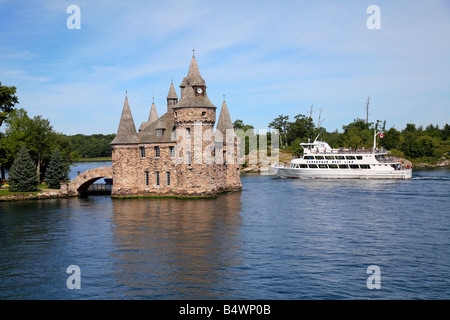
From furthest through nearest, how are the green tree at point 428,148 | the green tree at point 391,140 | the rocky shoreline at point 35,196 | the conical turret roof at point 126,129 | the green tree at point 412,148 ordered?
1. the green tree at point 391,140
2. the green tree at point 428,148
3. the green tree at point 412,148
4. the rocky shoreline at point 35,196
5. the conical turret roof at point 126,129

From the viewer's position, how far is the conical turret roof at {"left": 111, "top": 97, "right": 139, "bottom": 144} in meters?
59.1

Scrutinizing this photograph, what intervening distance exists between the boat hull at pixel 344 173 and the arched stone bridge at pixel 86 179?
1868 inches

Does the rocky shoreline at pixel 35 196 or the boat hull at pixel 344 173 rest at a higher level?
the boat hull at pixel 344 173

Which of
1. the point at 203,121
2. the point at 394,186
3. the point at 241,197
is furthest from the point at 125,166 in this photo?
the point at 394,186

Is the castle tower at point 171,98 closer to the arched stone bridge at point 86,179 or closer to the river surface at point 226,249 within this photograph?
the arched stone bridge at point 86,179

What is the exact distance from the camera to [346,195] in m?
63.3

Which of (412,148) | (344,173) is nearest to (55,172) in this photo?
(344,173)

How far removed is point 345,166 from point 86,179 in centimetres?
5656

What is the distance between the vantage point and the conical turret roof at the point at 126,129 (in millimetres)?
59062

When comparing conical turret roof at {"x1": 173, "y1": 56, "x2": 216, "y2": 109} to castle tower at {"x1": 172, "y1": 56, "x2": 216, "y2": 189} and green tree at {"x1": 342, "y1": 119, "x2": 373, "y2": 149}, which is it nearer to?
castle tower at {"x1": 172, "y1": 56, "x2": 216, "y2": 189}

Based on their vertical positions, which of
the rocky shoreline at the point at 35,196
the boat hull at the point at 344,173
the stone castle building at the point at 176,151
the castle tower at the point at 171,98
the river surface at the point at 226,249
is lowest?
the river surface at the point at 226,249

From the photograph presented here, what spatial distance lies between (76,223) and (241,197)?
80.0ft

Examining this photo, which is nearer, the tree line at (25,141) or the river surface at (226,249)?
the river surface at (226,249)

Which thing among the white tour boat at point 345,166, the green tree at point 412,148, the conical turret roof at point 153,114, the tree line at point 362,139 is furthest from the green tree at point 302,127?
the conical turret roof at point 153,114
